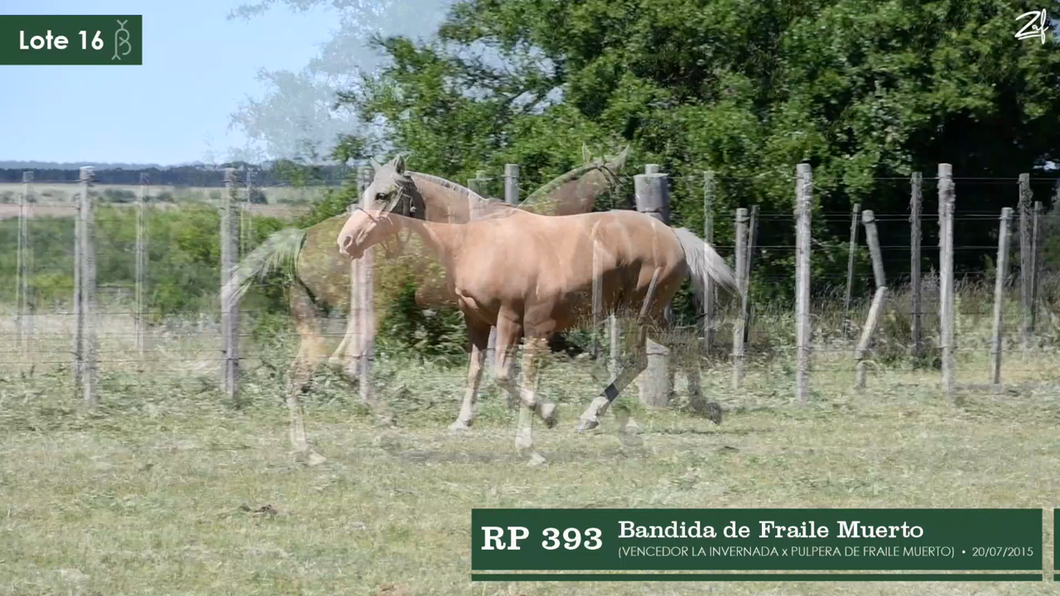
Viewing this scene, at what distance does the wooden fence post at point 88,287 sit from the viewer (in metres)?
11.8

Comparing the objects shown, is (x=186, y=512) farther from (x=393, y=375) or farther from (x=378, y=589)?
(x=393, y=375)

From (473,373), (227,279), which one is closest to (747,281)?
(473,373)

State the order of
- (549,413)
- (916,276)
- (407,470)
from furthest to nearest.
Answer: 1. (916,276)
2. (549,413)
3. (407,470)

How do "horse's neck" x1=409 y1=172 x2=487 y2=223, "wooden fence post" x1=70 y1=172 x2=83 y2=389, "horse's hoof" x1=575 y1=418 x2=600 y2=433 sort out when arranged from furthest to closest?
"wooden fence post" x1=70 y1=172 x2=83 y2=389 → "horse's hoof" x1=575 y1=418 x2=600 y2=433 → "horse's neck" x1=409 y1=172 x2=487 y2=223

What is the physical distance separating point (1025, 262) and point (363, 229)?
735 centimetres

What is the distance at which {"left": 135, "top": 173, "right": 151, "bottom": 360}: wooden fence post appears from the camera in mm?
13539

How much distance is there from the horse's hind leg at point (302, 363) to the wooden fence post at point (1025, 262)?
6758 mm

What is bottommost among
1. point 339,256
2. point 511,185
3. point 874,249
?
point 339,256

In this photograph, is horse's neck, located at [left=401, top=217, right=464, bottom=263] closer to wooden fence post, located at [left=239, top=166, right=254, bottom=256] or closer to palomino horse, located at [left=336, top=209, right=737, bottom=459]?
palomino horse, located at [left=336, top=209, right=737, bottom=459]

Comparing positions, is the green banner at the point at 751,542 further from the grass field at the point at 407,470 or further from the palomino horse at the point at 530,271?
the palomino horse at the point at 530,271

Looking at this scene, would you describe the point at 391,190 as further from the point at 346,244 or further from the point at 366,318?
the point at 366,318

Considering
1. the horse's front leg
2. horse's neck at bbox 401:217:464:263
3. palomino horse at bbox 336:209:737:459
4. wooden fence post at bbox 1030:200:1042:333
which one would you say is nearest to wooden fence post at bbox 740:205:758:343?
palomino horse at bbox 336:209:737:459

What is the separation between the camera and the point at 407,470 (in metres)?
8.83

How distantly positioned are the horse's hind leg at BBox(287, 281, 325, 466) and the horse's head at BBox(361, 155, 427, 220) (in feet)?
3.54
